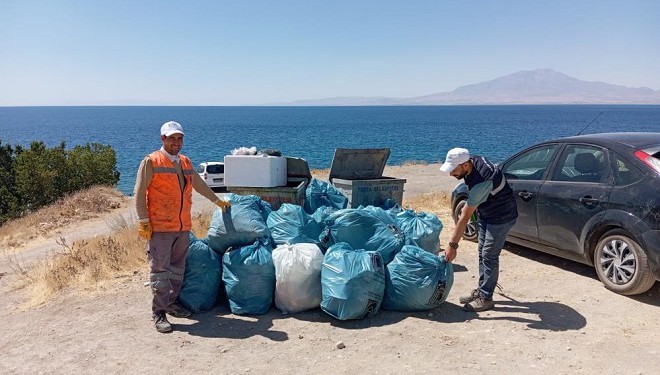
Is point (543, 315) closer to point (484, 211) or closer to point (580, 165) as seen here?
point (484, 211)

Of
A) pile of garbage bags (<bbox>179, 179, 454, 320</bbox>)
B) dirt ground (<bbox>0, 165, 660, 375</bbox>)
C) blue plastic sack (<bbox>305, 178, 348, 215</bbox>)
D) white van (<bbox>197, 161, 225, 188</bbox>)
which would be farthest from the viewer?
white van (<bbox>197, 161, 225, 188</bbox>)

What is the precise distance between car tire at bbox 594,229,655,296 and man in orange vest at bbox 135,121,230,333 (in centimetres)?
431

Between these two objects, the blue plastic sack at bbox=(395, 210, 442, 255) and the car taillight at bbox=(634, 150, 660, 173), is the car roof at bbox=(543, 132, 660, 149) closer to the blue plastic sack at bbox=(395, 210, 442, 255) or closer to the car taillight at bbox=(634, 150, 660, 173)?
the car taillight at bbox=(634, 150, 660, 173)

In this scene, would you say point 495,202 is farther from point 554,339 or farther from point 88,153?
point 88,153

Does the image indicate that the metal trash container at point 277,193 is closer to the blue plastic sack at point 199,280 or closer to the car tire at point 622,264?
the blue plastic sack at point 199,280

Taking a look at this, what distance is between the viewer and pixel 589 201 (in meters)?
5.63

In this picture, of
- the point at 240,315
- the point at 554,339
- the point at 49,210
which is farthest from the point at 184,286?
the point at 49,210

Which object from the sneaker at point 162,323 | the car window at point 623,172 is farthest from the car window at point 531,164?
the sneaker at point 162,323

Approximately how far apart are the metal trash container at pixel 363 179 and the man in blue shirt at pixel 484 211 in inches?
106

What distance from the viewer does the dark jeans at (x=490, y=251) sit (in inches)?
197

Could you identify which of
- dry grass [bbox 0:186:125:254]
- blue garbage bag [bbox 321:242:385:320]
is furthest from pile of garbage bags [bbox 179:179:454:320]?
dry grass [bbox 0:186:125:254]

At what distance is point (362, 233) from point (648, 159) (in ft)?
9.79

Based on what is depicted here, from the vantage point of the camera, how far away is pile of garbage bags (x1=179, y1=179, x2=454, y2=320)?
4.92 metres

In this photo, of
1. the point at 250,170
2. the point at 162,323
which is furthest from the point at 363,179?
the point at 162,323
